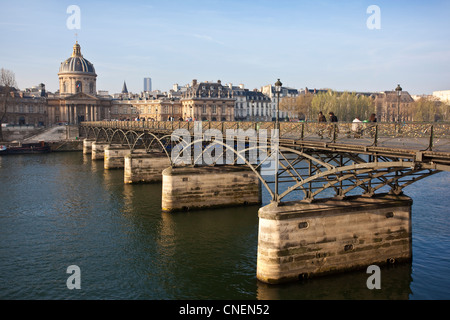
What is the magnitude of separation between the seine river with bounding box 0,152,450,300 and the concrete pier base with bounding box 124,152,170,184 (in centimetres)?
527

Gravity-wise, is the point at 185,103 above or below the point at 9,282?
above

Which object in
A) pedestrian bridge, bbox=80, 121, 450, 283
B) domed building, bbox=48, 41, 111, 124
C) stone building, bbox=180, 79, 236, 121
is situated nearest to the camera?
pedestrian bridge, bbox=80, 121, 450, 283

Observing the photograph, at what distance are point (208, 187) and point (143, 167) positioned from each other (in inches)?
562

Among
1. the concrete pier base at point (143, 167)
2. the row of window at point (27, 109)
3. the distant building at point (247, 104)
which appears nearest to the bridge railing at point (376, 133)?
the concrete pier base at point (143, 167)

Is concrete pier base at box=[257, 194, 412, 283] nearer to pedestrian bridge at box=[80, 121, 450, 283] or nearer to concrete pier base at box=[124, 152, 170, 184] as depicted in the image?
pedestrian bridge at box=[80, 121, 450, 283]

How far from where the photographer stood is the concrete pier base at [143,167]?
42.0 metres

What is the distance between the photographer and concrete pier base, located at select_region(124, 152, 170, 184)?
4203cm

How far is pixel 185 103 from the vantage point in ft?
447

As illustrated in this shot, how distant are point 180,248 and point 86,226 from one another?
7.75m

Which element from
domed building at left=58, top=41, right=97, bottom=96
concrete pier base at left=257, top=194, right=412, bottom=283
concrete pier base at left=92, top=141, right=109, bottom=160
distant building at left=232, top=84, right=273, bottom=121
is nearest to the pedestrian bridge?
concrete pier base at left=257, top=194, right=412, bottom=283
